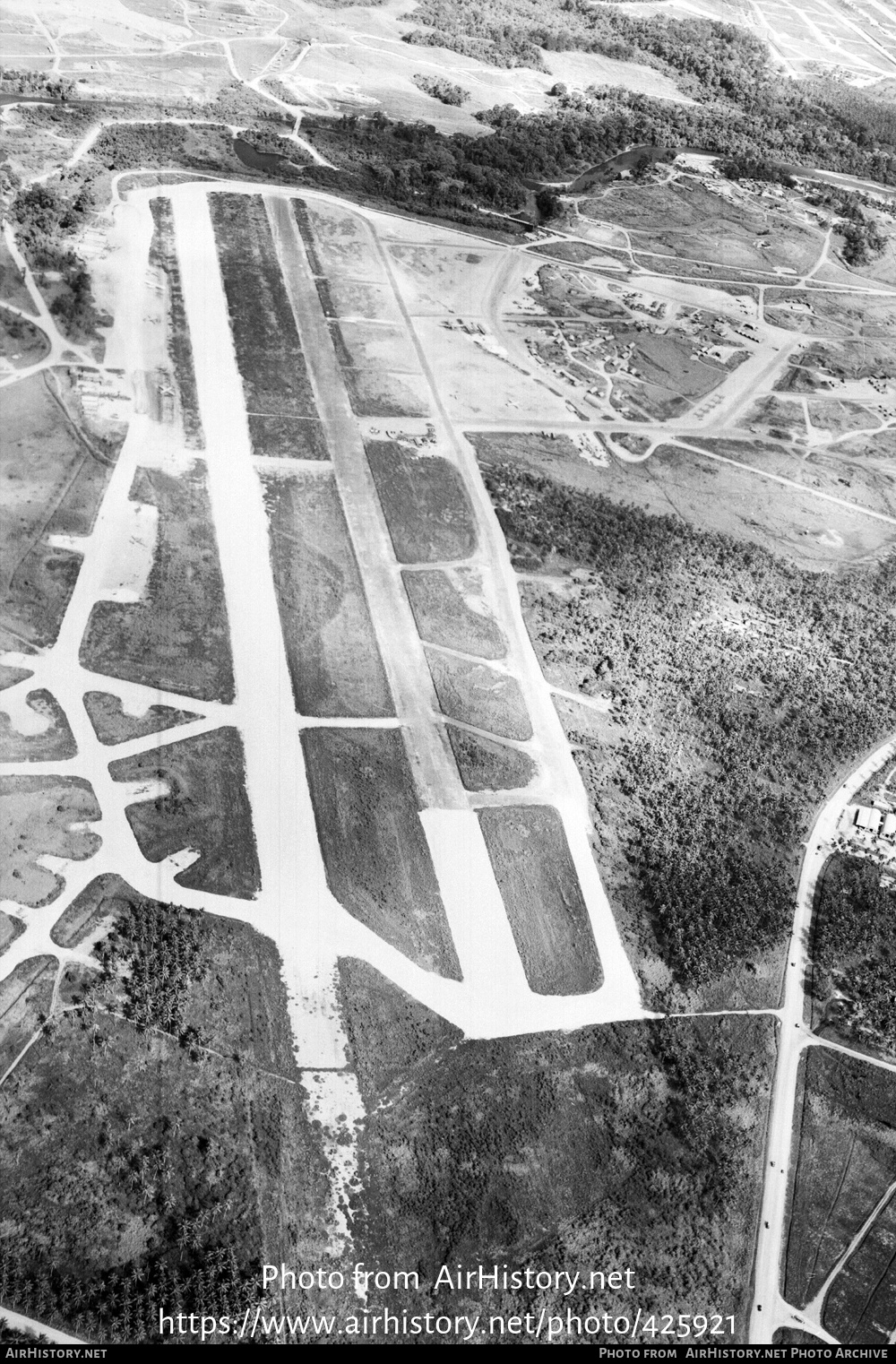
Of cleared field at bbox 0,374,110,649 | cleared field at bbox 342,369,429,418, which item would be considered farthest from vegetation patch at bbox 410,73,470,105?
cleared field at bbox 0,374,110,649

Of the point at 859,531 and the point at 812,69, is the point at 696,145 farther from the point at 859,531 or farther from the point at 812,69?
the point at 859,531

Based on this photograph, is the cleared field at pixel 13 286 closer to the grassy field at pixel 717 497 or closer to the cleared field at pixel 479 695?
the grassy field at pixel 717 497

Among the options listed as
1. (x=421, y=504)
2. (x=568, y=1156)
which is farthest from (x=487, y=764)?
(x=421, y=504)

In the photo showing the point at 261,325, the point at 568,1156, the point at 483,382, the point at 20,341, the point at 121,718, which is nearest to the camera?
the point at 568,1156

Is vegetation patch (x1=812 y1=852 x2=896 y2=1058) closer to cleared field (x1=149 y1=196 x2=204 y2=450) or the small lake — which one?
cleared field (x1=149 y1=196 x2=204 y2=450)

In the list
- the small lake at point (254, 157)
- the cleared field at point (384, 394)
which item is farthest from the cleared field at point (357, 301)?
the small lake at point (254, 157)

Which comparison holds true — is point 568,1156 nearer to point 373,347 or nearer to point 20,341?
point 373,347
